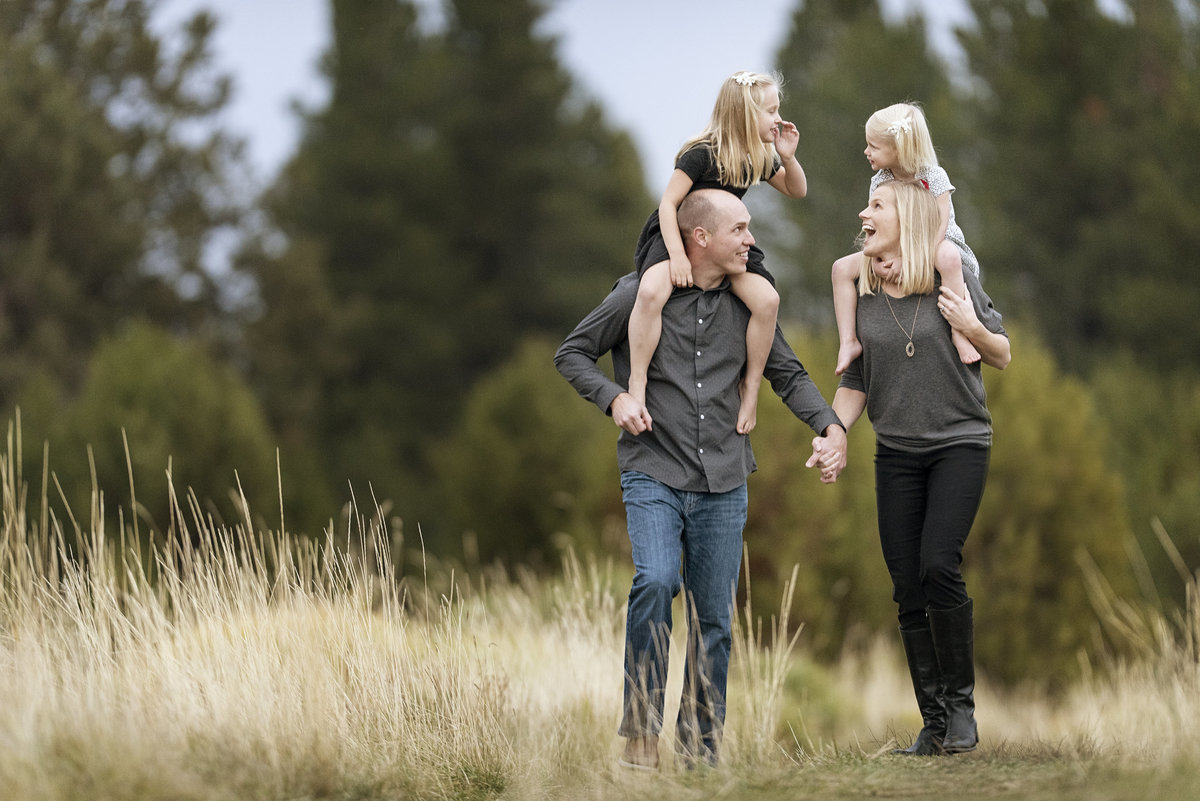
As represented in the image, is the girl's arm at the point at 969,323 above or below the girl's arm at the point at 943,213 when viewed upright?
below

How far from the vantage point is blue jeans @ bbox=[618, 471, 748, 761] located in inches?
157

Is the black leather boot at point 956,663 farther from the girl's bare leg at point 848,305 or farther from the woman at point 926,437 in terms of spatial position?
the girl's bare leg at point 848,305

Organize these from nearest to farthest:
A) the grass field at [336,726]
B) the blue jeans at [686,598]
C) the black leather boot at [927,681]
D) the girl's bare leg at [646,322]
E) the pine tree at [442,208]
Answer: the grass field at [336,726] < the blue jeans at [686,598] < the girl's bare leg at [646,322] < the black leather boot at [927,681] < the pine tree at [442,208]

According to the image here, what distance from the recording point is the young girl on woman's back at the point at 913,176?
4152 mm

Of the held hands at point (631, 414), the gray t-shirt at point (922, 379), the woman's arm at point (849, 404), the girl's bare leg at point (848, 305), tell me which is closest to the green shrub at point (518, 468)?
the woman's arm at point (849, 404)

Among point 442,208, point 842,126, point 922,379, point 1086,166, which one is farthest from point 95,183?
point 922,379

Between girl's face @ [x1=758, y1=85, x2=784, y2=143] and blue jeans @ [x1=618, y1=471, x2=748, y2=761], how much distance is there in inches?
45.4

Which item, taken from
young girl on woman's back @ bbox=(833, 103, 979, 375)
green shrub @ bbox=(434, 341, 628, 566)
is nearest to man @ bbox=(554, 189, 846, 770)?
young girl on woman's back @ bbox=(833, 103, 979, 375)

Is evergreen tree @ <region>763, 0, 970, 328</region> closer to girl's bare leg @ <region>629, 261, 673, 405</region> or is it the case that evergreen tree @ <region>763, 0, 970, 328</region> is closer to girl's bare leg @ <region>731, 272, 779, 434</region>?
girl's bare leg @ <region>731, 272, 779, 434</region>

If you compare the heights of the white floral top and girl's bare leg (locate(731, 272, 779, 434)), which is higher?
the white floral top

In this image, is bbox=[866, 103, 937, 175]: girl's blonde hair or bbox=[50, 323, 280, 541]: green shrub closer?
bbox=[866, 103, 937, 175]: girl's blonde hair

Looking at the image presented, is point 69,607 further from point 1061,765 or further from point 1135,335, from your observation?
point 1135,335

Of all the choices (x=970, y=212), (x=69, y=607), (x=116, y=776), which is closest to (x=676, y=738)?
(x=116, y=776)

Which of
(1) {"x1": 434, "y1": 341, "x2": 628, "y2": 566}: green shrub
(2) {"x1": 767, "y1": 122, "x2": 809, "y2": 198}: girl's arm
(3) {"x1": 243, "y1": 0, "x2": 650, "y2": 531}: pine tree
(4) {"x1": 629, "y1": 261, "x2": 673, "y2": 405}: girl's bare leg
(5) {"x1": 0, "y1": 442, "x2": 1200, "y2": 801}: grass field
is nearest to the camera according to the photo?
(5) {"x1": 0, "y1": 442, "x2": 1200, "y2": 801}: grass field
